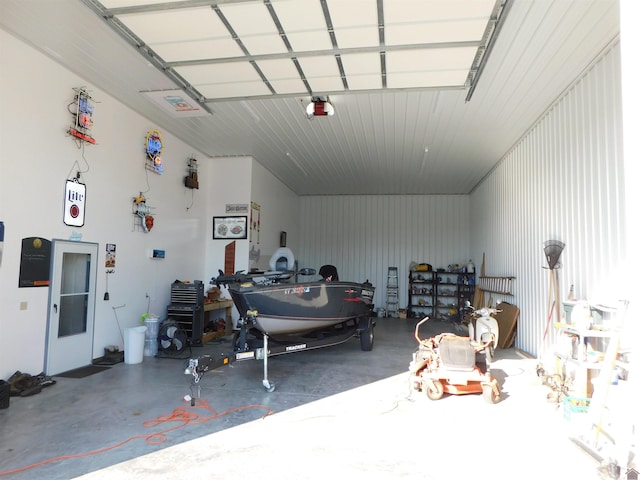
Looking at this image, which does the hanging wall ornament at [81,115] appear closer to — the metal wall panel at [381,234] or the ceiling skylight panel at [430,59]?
the ceiling skylight panel at [430,59]

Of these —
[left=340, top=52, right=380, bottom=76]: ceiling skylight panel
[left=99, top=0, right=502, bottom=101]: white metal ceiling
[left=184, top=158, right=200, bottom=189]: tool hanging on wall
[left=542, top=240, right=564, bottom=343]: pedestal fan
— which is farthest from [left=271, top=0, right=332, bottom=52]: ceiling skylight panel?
[left=184, top=158, right=200, bottom=189]: tool hanging on wall

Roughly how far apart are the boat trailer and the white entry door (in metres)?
1.74

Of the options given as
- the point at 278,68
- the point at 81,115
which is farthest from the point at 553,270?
the point at 81,115

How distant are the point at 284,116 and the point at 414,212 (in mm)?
6876

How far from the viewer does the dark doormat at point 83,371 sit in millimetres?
4880

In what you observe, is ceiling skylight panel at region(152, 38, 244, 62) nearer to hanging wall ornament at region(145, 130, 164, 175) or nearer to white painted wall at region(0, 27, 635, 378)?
white painted wall at region(0, 27, 635, 378)

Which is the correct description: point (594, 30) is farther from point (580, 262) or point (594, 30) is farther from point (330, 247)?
point (330, 247)

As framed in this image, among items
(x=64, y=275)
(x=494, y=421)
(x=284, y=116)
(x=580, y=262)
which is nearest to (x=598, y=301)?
(x=580, y=262)

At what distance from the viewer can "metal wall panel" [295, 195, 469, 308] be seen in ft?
39.0

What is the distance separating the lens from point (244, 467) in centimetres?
274

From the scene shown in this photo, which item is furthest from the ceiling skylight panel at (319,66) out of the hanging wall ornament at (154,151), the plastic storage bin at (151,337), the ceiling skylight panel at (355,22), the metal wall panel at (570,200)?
the plastic storage bin at (151,337)

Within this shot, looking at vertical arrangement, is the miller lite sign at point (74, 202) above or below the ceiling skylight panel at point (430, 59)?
below

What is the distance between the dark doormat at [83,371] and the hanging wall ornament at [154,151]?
322 centimetres

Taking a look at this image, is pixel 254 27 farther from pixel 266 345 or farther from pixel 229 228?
pixel 229 228
